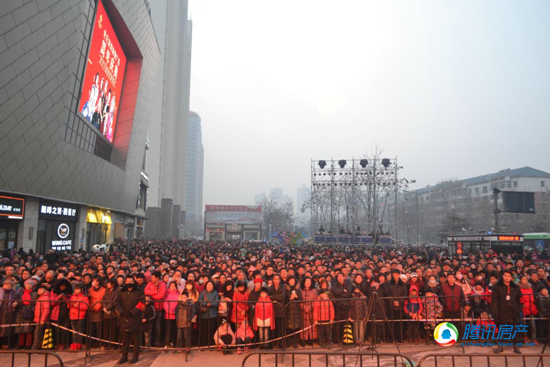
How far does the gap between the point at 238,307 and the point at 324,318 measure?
6.05 ft

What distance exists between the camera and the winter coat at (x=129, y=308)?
6383 mm

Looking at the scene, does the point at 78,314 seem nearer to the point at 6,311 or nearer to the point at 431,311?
the point at 6,311

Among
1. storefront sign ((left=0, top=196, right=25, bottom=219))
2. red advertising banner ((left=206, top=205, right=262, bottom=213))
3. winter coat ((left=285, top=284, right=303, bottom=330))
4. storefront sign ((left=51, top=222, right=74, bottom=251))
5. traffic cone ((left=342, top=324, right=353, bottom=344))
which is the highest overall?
red advertising banner ((left=206, top=205, right=262, bottom=213))

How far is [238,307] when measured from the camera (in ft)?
24.3

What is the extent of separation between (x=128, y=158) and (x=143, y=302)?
25.8 meters

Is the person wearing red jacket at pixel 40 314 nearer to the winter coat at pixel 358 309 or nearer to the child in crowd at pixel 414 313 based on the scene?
the winter coat at pixel 358 309

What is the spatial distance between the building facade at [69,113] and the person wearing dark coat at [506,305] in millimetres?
16202

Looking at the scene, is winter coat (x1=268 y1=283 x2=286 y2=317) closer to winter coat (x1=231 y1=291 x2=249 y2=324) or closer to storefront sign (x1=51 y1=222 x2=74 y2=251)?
winter coat (x1=231 y1=291 x2=249 y2=324)

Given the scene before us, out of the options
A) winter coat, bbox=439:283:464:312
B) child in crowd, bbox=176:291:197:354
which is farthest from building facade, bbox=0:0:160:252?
winter coat, bbox=439:283:464:312

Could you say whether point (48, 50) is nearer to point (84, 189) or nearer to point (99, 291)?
point (84, 189)

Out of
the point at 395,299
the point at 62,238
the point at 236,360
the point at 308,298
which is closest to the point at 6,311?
the point at 236,360

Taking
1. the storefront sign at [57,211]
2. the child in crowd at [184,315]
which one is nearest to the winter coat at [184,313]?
the child in crowd at [184,315]

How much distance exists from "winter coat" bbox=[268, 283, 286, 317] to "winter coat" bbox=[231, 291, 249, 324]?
0.58 meters

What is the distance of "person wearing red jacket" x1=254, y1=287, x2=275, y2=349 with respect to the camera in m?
7.20
